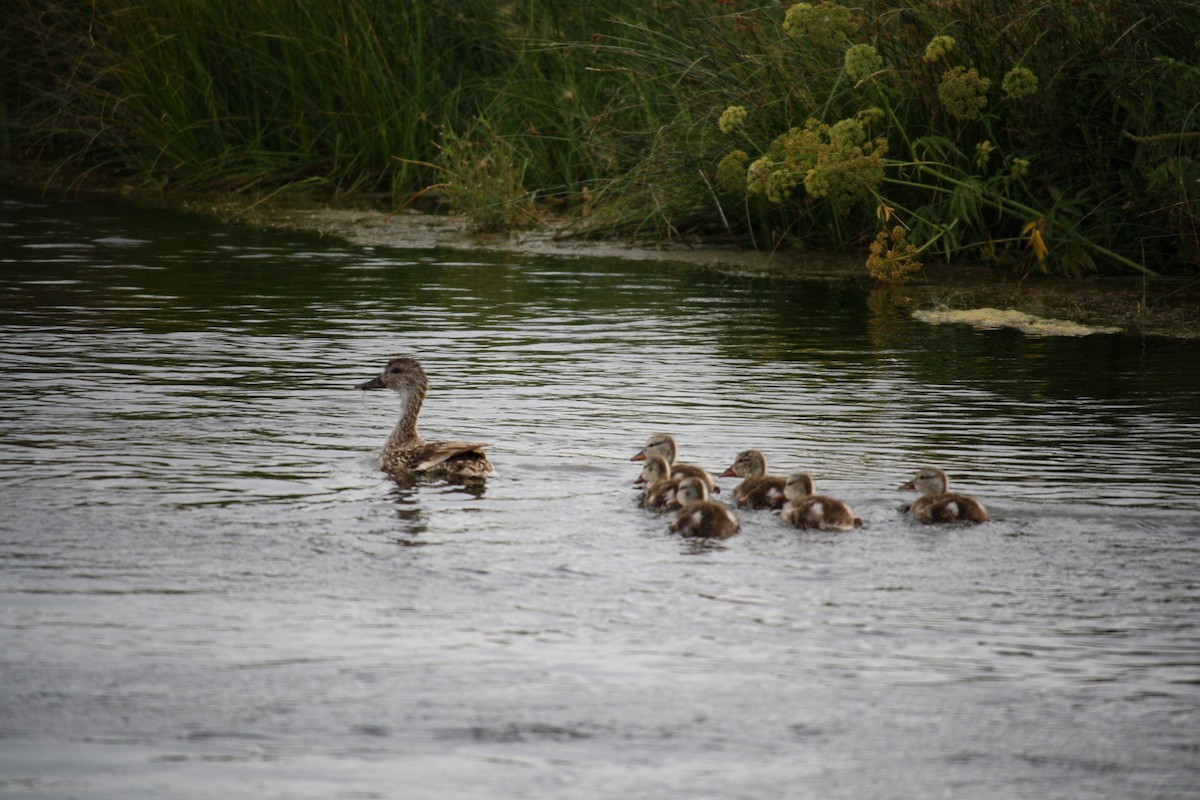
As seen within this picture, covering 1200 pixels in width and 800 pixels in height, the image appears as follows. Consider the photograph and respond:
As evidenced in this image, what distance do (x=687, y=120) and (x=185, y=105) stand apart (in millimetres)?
6786

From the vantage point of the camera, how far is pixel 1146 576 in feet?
20.7

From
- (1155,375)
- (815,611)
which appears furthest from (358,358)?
(815,611)

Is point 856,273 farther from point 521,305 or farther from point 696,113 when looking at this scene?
point 521,305

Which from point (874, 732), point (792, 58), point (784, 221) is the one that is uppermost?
point (792, 58)

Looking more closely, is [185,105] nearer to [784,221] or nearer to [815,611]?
[784,221]

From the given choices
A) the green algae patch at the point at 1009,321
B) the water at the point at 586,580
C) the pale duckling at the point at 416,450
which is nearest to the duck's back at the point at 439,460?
the pale duckling at the point at 416,450

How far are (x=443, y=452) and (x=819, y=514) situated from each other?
1.79 metres

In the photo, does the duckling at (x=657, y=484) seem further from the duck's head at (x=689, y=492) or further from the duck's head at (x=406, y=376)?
the duck's head at (x=406, y=376)

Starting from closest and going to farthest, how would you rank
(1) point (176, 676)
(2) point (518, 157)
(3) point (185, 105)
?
(1) point (176, 676), (2) point (518, 157), (3) point (185, 105)

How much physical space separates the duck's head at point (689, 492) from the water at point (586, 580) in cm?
20

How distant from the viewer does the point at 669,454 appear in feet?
26.0

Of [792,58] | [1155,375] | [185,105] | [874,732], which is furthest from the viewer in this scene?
[185,105]

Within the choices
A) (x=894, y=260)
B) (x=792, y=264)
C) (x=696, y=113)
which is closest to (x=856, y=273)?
(x=792, y=264)

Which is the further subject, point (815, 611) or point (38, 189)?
point (38, 189)
